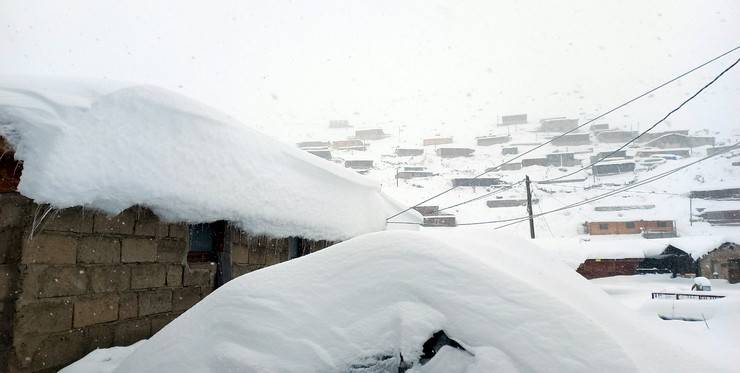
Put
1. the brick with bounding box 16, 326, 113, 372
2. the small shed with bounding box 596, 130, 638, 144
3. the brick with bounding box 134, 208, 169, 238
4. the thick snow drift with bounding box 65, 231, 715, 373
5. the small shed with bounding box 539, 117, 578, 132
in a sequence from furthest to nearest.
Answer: the small shed with bounding box 539, 117, 578, 132 < the small shed with bounding box 596, 130, 638, 144 < the brick with bounding box 134, 208, 169, 238 < the brick with bounding box 16, 326, 113, 372 < the thick snow drift with bounding box 65, 231, 715, 373

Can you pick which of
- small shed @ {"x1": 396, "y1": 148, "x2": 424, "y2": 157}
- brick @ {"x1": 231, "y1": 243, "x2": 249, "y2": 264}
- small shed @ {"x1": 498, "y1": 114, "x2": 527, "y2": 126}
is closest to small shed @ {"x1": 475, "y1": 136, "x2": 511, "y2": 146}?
small shed @ {"x1": 396, "y1": 148, "x2": 424, "y2": 157}

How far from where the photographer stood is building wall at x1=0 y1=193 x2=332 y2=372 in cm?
313

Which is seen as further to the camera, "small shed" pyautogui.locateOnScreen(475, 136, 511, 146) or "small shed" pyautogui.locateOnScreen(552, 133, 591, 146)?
"small shed" pyautogui.locateOnScreen(475, 136, 511, 146)

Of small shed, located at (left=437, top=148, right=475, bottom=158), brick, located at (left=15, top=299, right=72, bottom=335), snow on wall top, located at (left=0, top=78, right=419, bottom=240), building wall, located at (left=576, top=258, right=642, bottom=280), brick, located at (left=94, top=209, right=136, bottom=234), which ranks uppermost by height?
small shed, located at (left=437, top=148, right=475, bottom=158)

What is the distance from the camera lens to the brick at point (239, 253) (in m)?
5.35

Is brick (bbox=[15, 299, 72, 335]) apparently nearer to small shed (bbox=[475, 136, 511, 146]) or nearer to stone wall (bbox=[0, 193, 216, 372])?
stone wall (bbox=[0, 193, 216, 372])

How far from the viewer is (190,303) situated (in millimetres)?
4707

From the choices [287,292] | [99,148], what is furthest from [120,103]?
[287,292]

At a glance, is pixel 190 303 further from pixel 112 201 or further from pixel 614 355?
pixel 614 355

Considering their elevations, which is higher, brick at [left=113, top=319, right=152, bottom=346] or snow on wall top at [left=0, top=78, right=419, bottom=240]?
snow on wall top at [left=0, top=78, right=419, bottom=240]

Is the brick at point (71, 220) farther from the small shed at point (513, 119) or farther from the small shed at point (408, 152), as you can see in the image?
the small shed at point (513, 119)

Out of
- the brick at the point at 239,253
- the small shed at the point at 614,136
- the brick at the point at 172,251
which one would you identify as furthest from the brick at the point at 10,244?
the small shed at the point at 614,136

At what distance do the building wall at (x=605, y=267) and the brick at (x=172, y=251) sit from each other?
24265mm

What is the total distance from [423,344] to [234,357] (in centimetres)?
79
